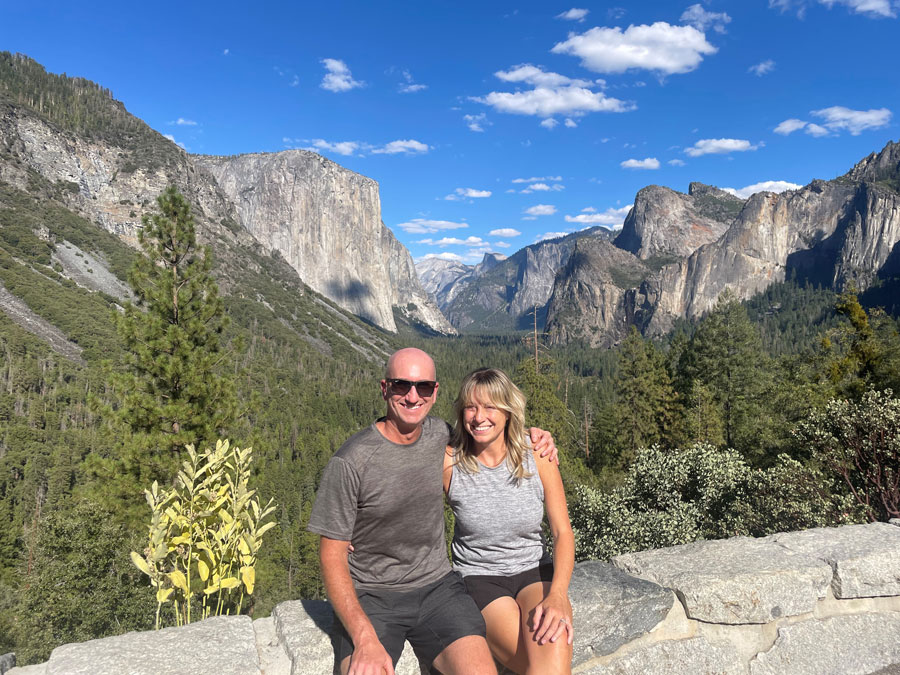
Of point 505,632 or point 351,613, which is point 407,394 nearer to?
point 351,613

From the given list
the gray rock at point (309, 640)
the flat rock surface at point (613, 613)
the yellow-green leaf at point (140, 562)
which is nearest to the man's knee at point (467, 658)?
the gray rock at point (309, 640)

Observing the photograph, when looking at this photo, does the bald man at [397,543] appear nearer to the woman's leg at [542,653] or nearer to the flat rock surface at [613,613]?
the woman's leg at [542,653]

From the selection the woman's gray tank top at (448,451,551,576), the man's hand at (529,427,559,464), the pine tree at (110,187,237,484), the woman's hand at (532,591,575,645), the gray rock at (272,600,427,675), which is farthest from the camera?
the pine tree at (110,187,237,484)

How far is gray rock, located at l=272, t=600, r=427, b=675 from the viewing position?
8.64 feet

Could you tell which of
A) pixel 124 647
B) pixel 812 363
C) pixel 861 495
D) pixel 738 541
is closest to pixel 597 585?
pixel 738 541

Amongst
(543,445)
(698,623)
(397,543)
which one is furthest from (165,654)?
(698,623)

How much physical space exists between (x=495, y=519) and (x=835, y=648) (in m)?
2.55

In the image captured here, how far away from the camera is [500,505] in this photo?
3.21m

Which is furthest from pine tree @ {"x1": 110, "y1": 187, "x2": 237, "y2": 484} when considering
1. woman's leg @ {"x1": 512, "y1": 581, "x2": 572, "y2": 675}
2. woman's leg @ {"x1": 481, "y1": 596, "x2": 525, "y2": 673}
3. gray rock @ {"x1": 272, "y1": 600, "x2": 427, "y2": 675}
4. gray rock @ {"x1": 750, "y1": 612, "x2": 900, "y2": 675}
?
gray rock @ {"x1": 750, "y1": 612, "x2": 900, "y2": 675}

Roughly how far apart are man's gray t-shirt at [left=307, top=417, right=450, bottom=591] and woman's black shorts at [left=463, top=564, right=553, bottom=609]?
8.7 inches

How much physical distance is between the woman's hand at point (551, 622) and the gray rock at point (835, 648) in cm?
154

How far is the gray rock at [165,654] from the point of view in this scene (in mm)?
2389

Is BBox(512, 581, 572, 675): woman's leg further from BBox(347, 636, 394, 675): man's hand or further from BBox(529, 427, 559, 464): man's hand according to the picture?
BBox(529, 427, 559, 464): man's hand

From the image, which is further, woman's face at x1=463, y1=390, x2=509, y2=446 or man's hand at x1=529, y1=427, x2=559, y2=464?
man's hand at x1=529, y1=427, x2=559, y2=464
